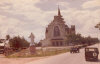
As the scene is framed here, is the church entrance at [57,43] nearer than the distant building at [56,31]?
Yes

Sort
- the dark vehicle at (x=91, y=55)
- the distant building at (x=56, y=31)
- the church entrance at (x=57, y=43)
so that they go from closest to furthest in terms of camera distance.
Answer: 1. the dark vehicle at (x=91, y=55)
2. the church entrance at (x=57, y=43)
3. the distant building at (x=56, y=31)

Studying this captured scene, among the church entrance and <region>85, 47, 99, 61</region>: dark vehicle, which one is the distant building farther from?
<region>85, 47, 99, 61</region>: dark vehicle

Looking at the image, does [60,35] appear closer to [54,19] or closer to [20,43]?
[54,19]

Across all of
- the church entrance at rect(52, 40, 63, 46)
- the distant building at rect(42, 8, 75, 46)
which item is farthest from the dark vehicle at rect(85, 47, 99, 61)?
the distant building at rect(42, 8, 75, 46)

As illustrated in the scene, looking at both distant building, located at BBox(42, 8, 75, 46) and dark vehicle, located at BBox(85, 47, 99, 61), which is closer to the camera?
dark vehicle, located at BBox(85, 47, 99, 61)

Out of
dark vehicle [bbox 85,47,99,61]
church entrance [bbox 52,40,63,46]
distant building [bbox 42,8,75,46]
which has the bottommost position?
dark vehicle [bbox 85,47,99,61]

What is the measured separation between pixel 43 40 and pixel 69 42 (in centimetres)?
1738

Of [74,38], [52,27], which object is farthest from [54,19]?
[74,38]

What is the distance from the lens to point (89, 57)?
2602 centimetres

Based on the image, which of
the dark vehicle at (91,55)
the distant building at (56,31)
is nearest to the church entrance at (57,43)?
the distant building at (56,31)

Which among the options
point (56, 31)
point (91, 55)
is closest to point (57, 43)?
point (56, 31)

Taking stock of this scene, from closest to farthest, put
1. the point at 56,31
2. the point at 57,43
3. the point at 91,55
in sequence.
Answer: the point at 91,55 < the point at 57,43 < the point at 56,31

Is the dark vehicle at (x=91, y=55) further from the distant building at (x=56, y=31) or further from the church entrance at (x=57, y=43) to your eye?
the distant building at (x=56, y=31)

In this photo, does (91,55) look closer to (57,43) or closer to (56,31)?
(57,43)
